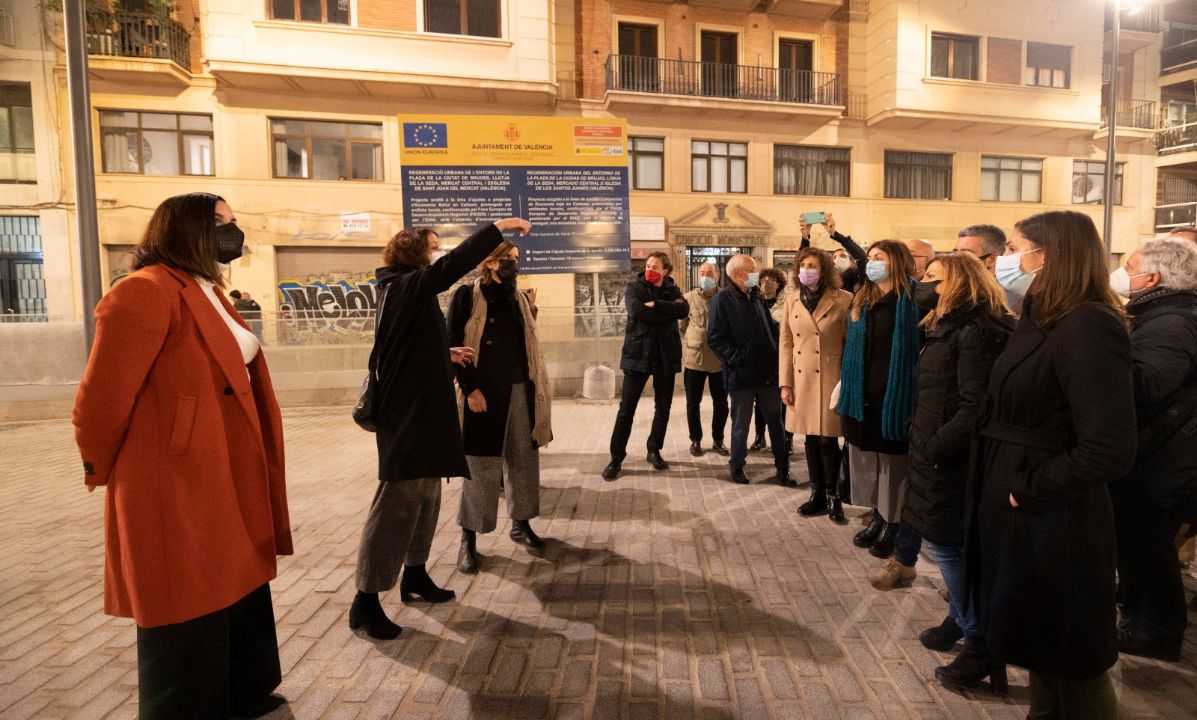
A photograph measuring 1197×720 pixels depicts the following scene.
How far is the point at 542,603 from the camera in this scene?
3.59m

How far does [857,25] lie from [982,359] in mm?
22805

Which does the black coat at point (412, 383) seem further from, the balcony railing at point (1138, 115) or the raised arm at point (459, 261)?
the balcony railing at point (1138, 115)

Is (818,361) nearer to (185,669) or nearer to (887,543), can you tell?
(887,543)

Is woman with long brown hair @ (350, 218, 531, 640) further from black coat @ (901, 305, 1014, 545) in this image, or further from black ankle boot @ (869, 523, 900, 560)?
black ankle boot @ (869, 523, 900, 560)

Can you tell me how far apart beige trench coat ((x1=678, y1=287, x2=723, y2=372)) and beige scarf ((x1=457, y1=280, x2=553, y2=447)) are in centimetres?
300

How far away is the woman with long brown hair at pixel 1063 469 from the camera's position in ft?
6.20

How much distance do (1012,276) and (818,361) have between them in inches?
83.3

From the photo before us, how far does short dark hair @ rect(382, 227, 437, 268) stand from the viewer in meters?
3.34

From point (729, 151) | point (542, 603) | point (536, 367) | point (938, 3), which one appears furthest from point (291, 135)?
point (938, 3)

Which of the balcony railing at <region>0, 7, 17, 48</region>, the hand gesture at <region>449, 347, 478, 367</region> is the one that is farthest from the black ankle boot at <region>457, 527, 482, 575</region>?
the balcony railing at <region>0, 7, 17, 48</region>

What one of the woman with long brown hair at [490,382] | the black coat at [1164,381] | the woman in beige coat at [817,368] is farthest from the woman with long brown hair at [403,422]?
the black coat at [1164,381]

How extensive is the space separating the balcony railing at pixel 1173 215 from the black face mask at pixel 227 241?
3095cm

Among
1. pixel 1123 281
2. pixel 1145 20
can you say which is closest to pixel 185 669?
pixel 1123 281

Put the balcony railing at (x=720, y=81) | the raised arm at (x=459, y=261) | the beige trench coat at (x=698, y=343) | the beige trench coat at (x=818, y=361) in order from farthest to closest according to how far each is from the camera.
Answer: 1. the balcony railing at (x=720, y=81)
2. the beige trench coat at (x=698, y=343)
3. the beige trench coat at (x=818, y=361)
4. the raised arm at (x=459, y=261)
